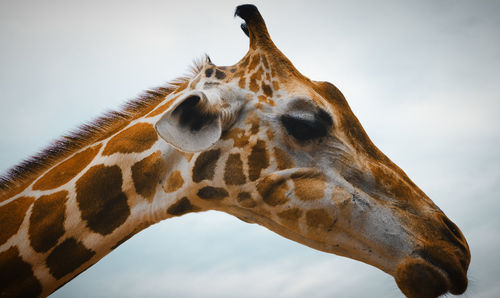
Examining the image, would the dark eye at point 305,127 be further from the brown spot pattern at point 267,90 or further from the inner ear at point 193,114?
the inner ear at point 193,114

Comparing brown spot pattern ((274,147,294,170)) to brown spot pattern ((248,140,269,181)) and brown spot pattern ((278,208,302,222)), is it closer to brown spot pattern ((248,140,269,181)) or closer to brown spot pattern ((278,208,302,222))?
brown spot pattern ((248,140,269,181))

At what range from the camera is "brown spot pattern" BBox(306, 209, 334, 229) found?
2.04 meters

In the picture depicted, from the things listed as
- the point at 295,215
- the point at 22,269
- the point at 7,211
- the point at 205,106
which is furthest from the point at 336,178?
the point at 7,211

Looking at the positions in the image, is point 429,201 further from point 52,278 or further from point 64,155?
point 64,155

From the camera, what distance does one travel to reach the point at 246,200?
2.19 meters

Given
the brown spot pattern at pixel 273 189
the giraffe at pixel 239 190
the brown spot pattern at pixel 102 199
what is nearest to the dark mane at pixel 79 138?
the giraffe at pixel 239 190

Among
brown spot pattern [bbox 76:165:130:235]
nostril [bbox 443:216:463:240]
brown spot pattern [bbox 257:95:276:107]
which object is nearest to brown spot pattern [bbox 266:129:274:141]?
brown spot pattern [bbox 257:95:276:107]

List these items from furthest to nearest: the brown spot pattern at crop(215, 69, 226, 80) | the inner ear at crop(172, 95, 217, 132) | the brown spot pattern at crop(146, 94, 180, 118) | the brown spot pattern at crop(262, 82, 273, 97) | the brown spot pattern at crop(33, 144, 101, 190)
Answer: the brown spot pattern at crop(215, 69, 226, 80) → the brown spot pattern at crop(146, 94, 180, 118) → the brown spot pattern at crop(262, 82, 273, 97) → the brown spot pattern at crop(33, 144, 101, 190) → the inner ear at crop(172, 95, 217, 132)

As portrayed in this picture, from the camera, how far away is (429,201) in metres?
2.16

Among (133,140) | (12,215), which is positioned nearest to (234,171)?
(133,140)

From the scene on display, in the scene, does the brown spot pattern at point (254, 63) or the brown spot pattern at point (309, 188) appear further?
the brown spot pattern at point (254, 63)

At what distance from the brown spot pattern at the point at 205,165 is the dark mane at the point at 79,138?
868 millimetres

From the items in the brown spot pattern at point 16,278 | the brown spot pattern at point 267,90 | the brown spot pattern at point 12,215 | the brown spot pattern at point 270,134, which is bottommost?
the brown spot pattern at point 16,278

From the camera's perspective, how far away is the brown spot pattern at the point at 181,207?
2238 millimetres
